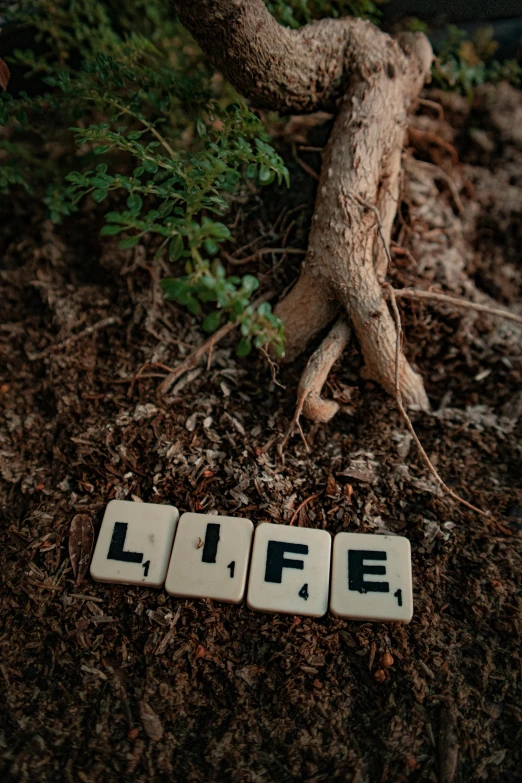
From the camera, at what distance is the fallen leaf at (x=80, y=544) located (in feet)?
4.68

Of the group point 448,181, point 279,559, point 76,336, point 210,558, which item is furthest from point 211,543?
point 448,181

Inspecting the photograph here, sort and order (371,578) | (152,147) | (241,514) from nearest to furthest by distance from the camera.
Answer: (371,578) → (241,514) → (152,147)

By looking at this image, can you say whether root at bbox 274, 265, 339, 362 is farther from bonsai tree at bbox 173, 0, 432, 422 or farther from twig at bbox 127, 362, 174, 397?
twig at bbox 127, 362, 174, 397

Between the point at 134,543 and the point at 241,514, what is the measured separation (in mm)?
276

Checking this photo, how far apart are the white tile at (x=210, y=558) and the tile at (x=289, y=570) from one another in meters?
0.03

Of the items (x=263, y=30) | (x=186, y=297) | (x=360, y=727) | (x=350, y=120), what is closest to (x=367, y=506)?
(x=360, y=727)

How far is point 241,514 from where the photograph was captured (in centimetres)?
149

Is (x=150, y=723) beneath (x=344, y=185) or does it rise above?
beneath

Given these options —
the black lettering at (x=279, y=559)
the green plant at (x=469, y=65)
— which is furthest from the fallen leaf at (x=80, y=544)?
the green plant at (x=469, y=65)

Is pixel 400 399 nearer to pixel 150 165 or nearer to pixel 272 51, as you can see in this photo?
pixel 150 165

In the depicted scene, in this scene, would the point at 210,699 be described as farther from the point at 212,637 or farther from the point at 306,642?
the point at 306,642

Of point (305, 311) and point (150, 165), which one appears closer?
point (150, 165)

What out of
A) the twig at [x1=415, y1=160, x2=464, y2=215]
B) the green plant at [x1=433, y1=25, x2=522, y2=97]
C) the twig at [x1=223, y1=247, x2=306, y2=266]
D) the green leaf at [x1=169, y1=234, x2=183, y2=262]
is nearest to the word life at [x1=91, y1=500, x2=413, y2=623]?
the green leaf at [x1=169, y1=234, x2=183, y2=262]

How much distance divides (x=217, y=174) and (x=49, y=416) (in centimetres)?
86
